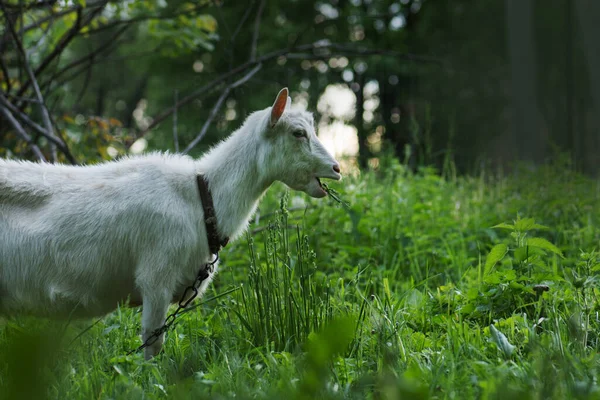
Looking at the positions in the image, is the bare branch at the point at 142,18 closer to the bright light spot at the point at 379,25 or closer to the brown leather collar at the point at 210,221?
the brown leather collar at the point at 210,221

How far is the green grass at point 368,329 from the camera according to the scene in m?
1.86

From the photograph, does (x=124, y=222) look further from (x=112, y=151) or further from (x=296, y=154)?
(x=112, y=151)

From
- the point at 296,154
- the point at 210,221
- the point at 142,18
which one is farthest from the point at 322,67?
the point at 210,221

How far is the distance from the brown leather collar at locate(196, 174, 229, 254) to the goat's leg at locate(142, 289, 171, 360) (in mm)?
352

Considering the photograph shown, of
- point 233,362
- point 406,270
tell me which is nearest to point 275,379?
point 233,362

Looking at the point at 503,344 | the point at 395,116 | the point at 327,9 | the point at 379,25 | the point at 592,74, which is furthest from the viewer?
the point at 327,9

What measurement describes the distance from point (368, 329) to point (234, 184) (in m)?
1.04

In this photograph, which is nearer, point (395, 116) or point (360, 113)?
point (360, 113)

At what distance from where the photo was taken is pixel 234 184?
3.15 metres

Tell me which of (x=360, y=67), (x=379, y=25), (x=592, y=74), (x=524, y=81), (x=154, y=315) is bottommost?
(x=154, y=315)

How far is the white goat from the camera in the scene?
2904 millimetres

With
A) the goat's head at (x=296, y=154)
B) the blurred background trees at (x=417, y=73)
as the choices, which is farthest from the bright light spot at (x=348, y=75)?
the goat's head at (x=296, y=154)

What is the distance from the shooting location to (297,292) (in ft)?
10.3

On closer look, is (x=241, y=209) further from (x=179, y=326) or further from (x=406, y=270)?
(x=406, y=270)
